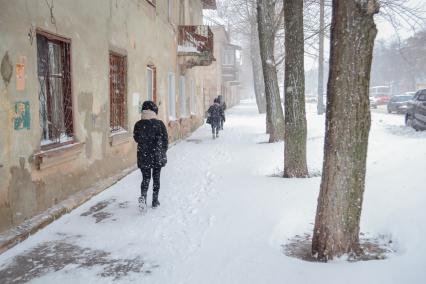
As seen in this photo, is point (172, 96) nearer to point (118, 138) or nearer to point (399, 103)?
point (118, 138)

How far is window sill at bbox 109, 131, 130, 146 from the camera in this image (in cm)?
845

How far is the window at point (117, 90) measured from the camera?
8.84m

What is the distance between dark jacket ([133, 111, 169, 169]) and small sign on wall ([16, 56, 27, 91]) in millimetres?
1652

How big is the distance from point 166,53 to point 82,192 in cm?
786

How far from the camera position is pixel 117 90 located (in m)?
9.27

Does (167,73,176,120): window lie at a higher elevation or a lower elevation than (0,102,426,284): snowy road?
higher

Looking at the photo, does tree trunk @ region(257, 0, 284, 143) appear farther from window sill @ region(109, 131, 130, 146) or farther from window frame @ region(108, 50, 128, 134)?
window sill @ region(109, 131, 130, 146)

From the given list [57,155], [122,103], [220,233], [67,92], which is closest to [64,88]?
[67,92]

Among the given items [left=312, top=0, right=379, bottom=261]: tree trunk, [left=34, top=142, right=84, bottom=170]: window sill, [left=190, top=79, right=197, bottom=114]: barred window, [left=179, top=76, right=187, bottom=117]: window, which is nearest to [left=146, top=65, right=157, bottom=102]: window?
[left=179, top=76, right=187, bottom=117]: window

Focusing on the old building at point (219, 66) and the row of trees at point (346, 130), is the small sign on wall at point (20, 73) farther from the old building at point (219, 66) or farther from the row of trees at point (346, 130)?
the old building at point (219, 66)

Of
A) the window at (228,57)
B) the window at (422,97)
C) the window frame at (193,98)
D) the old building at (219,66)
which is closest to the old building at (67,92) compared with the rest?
the window frame at (193,98)

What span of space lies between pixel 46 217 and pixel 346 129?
3.76 metres

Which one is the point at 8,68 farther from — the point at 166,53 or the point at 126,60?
the point at 166,53

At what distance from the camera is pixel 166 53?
Answer: 13.8m
